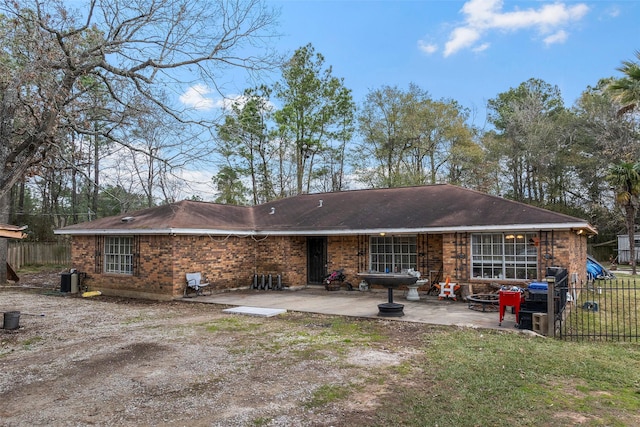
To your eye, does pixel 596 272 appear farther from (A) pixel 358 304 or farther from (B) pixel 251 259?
(B) pixel 251 259

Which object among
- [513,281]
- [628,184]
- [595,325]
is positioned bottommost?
[595,325]

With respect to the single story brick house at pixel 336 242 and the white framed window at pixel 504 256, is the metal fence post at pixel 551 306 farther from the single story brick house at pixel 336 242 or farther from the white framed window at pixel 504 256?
the white framed window at pixel 504 256

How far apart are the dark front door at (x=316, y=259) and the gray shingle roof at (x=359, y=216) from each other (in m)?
0.95

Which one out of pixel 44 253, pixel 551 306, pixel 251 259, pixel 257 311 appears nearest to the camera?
pixel 551 306

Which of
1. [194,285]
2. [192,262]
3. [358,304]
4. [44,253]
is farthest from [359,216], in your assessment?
[44,253]

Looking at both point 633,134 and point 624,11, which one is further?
point 633,134

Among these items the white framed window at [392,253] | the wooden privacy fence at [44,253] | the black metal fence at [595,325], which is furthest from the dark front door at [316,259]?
the wooden privacy fence at [44,253]

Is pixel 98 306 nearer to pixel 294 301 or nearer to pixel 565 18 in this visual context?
pixel 294 301

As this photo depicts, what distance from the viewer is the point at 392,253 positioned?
15172mm

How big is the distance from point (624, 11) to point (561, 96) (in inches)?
976

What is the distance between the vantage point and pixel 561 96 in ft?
121

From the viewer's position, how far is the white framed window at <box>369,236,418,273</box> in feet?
48.7

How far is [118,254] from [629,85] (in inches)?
766

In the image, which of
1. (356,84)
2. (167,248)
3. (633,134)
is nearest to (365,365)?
(167,248)
